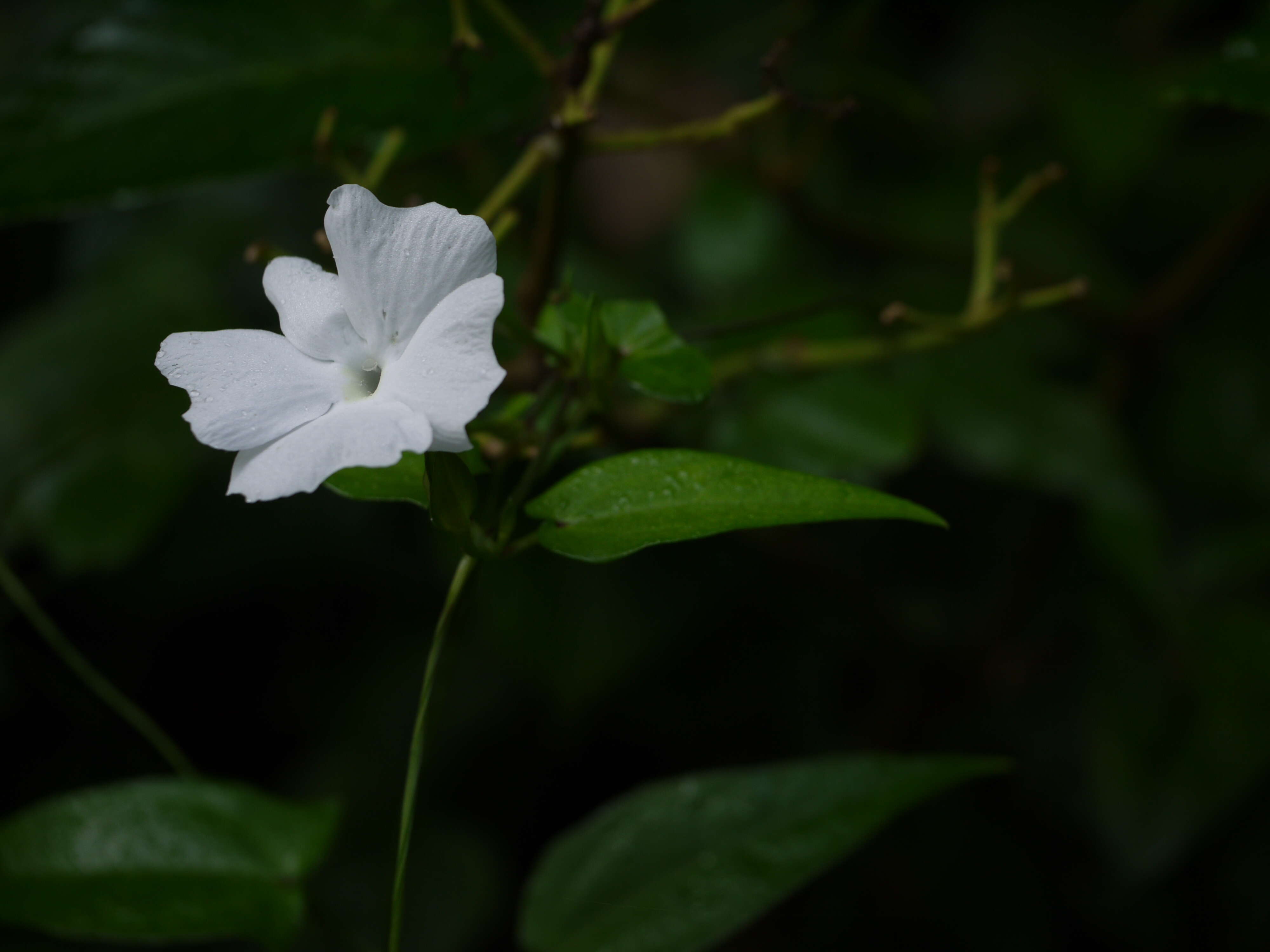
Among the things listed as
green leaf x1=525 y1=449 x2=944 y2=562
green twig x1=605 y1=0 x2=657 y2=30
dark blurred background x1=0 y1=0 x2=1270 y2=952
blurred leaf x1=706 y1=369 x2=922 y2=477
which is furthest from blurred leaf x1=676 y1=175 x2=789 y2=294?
green leaf x1=525 y1=449 x2=944 y2=562

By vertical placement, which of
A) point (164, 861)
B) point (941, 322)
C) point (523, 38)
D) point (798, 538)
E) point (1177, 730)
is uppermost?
point (523, 38)

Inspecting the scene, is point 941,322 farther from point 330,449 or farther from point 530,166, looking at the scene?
point 330,449

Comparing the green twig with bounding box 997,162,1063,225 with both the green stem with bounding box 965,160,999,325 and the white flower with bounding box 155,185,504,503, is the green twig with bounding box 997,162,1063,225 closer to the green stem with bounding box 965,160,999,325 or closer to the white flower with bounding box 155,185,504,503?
the green stem with bounding box 965,160,999,325

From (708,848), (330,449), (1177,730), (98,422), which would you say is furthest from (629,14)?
(1177,730)

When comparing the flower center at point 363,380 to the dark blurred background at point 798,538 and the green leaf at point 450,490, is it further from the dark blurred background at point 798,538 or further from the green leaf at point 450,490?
the dark blurred background at point 798,538

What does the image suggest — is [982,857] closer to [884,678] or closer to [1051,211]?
[884,678]

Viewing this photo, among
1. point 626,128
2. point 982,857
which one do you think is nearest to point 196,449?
point 626,128
